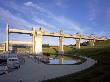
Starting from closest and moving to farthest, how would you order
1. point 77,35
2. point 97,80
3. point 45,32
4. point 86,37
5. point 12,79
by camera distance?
point 97,80
point 12,79
point 45,32
point 77,35
point 86,37

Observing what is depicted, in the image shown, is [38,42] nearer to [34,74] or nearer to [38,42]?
[38,42]

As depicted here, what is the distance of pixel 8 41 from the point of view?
85.9m

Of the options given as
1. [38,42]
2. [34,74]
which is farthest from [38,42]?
[34,74]

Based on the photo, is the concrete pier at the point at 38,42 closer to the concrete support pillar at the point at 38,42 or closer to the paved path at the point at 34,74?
the concrete support pillar at the point at 38,42

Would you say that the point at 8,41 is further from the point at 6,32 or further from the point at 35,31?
the point at 35,31

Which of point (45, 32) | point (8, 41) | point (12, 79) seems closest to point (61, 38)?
point (45, 32)

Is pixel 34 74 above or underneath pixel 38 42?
underneath

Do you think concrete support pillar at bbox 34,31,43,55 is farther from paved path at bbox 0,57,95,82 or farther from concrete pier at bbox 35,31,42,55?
paved path at bbox 0,57,95,82

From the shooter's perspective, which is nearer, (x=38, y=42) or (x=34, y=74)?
(x=34, y=74)

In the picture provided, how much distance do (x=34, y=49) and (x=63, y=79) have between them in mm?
76134

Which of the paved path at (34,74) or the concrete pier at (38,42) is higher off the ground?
the concrete pier at (38,42)

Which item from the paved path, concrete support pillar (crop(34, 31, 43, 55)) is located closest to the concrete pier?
concrete support pillar (crop(34, 31, 43, 55))

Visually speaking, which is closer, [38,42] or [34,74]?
[34,74]

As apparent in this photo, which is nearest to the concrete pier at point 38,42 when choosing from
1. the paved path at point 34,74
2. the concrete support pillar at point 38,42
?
the concrete support pillar at point 38,42
